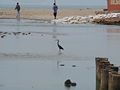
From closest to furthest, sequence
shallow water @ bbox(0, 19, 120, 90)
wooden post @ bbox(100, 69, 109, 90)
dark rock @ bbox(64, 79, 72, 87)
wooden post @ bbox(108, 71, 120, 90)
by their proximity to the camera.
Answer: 1. wooden post @ bbox(108, 71, 120, 90)
2. wooden post @ bbox(100, 69, 109, 90)
3. dark rock @ bbox(64, 79, 72, 87)
4. shallow water @ bbox(0, 19, 120, 90)

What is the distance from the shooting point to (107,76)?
1127 centimetres

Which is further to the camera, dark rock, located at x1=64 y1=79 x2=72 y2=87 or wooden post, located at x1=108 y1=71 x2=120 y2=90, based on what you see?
dark rock, located at x1=64 y1=79 x2=72 y2=87

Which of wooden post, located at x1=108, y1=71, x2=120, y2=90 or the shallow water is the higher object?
wooden post, located at x1=108, y1=71, x2=120, y2=90

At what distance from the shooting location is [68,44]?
2645 centimetres

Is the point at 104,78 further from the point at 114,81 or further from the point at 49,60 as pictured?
the point at 49,60

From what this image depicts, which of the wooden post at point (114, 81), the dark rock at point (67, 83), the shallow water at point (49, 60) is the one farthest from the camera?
the shallow water at point (49, 60)

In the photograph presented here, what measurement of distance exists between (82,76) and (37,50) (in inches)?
307

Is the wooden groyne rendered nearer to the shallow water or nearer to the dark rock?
the dark rock

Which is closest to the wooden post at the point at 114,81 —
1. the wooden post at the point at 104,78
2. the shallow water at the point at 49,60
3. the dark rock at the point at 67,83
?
the wooden post at the point at 104,78

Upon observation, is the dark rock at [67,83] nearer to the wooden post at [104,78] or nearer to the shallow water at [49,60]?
the shallow water at [49,60]

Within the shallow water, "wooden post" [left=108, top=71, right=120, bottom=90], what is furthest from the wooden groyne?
the shallow water

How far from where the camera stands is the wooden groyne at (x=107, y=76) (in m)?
10.3

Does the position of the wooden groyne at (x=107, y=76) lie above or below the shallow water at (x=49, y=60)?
above

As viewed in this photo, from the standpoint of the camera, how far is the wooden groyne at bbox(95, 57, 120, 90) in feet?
33.9
